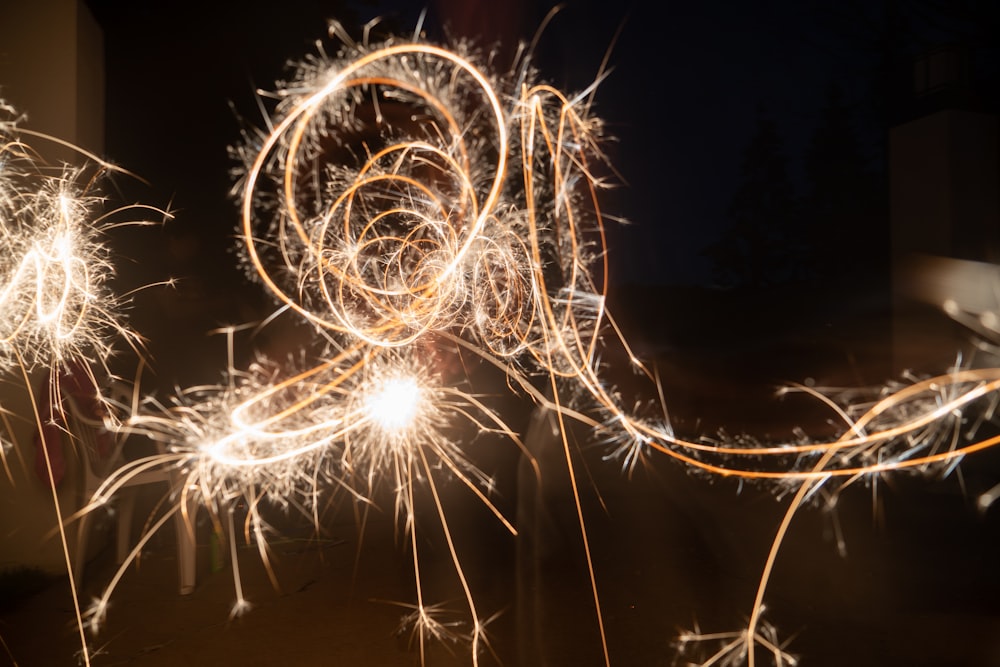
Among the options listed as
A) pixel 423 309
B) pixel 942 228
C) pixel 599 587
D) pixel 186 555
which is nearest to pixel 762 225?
pixel 942 228

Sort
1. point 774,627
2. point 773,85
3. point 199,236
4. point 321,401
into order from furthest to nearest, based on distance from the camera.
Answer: point 773,85 < point 199,236 < point 321,401 < point 774,627

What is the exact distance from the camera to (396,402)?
367cm

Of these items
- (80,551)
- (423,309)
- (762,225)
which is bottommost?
(80,551)

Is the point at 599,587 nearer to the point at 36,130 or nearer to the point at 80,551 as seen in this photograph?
the point at 80,551

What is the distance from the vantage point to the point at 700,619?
3145mm

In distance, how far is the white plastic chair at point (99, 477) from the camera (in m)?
3.59

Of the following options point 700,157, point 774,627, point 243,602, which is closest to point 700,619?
point 774,627

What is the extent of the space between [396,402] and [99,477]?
1.63 m

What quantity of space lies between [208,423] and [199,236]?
248 cm

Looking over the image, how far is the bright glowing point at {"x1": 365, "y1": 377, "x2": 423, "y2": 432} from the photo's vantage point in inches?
144

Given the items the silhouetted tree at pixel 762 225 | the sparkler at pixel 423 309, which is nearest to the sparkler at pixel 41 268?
the sparkler at pixel 423 309

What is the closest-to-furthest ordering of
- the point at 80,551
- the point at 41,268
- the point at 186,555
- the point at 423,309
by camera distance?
1. the point at 41,268
2. the point at 186,555
3. the point at 80,551
4. the point at 423,309

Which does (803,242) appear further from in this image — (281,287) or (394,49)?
(394,49)

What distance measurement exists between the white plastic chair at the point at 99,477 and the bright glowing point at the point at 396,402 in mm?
1094
